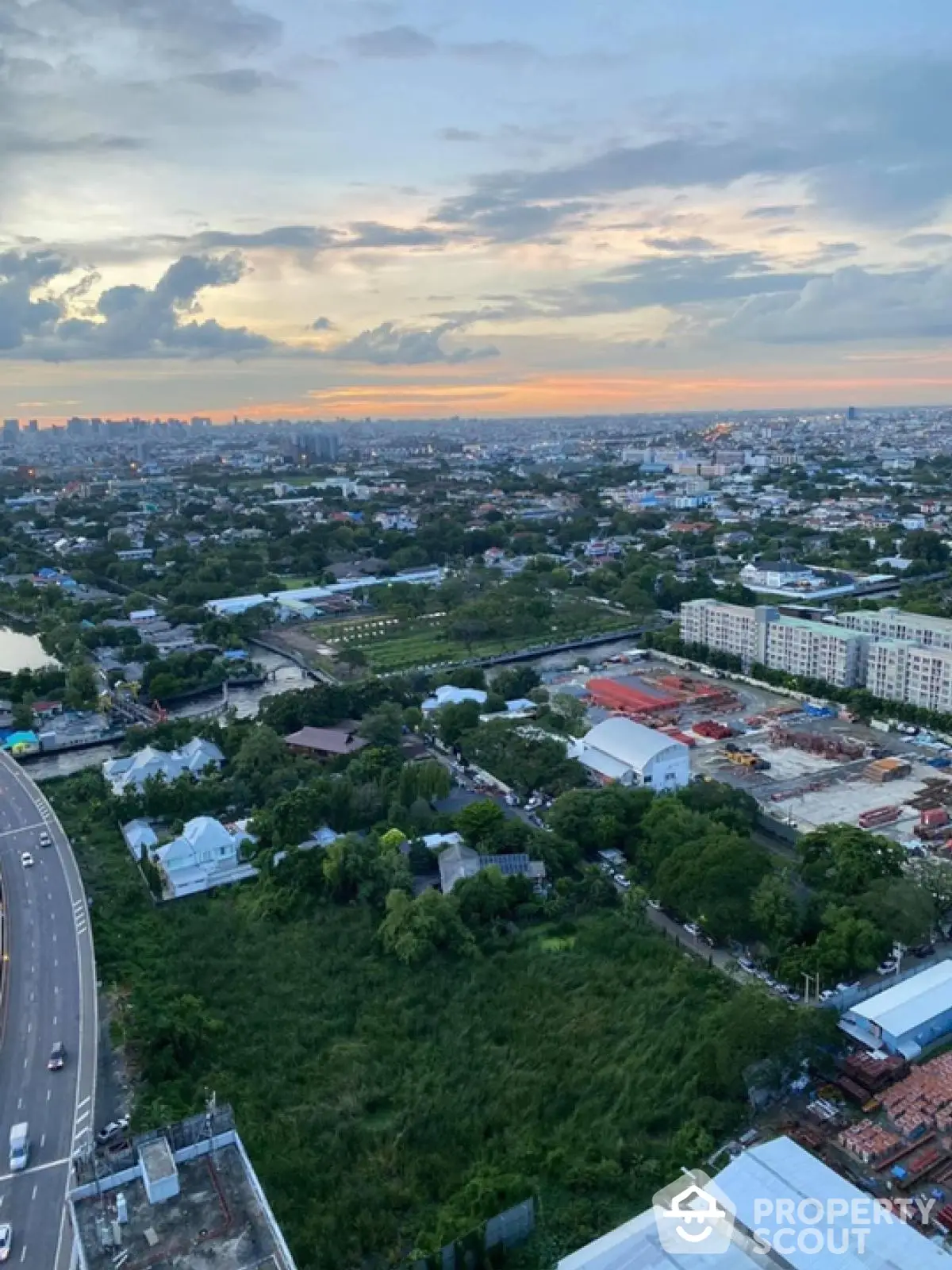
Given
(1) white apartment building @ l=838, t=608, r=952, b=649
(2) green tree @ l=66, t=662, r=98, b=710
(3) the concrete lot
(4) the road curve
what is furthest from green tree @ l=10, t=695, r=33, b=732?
(1) white apartment building @ l=838, t=608, r=952, b=649

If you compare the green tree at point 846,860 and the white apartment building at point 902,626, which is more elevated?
the white apartment building at point 902,626

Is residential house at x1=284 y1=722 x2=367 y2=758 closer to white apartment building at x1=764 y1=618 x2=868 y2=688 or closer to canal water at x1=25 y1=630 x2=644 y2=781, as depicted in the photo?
canal water at x1=25 y1=630 x2=644 y2=781

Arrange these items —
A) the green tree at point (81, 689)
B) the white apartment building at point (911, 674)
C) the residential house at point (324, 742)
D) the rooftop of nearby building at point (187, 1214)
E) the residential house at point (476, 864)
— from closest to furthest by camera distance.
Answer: the rooftop of nearby building at point (187, 1214)
the residential house at point (476, 864)
the residential house at point (324, 742)
the white apartment building at point (911, 674)
the green tree at point (81, 689)

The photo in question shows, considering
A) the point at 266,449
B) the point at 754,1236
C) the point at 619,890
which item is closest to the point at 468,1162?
the point at 754,1236

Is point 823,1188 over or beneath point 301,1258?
over

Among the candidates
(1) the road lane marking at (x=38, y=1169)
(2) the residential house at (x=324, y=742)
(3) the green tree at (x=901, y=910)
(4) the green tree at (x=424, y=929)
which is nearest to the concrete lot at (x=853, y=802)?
(3) the green tree at (x=901, y=910)

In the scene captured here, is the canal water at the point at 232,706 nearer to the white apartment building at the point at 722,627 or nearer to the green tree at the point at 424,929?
the green tree at the point at 424,929

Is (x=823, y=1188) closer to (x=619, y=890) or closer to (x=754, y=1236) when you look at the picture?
(x=754, y=1236)
